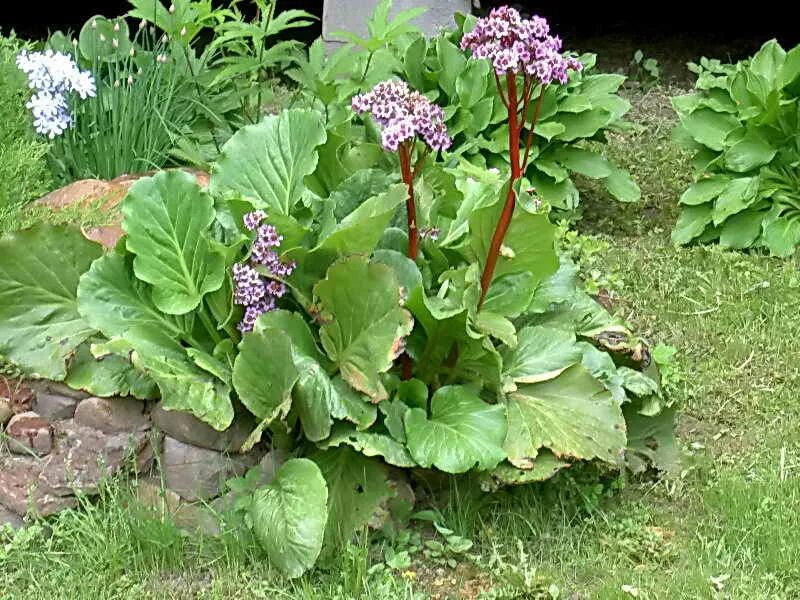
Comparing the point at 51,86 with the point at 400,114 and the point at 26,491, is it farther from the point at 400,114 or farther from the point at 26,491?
the point at 400,114

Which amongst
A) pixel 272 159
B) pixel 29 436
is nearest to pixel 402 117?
pixel 272 159

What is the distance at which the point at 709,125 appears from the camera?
5.34m

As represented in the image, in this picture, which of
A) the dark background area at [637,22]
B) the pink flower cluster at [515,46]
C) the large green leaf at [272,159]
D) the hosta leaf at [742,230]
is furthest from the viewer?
the dark background area at [637,22]

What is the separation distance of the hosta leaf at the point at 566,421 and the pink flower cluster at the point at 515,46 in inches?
36.4

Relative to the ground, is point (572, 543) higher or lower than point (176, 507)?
lower

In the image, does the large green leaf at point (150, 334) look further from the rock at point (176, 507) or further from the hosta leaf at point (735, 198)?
the hosta leaf at point (735, 198)

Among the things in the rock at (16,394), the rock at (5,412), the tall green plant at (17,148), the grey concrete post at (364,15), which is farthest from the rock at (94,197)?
the grey concrete post at (364,15)

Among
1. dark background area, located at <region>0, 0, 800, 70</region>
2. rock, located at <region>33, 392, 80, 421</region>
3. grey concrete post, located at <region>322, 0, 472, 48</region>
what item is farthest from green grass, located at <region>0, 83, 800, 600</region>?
dark background area, located at <region>0, 0, 800, 70</region>

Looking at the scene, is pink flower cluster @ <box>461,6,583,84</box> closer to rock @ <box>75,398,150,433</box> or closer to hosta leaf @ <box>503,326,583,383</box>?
hosta leaf @ <box>503,326,583,383</box>

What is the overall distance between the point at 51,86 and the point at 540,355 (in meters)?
2.29

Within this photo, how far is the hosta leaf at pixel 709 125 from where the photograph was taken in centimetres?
530

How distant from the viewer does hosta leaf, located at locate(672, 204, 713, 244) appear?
206 inches

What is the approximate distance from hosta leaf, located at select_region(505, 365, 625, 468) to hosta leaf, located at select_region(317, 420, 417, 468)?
315 millimetres

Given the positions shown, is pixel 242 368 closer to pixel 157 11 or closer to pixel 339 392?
pixel 339 392
